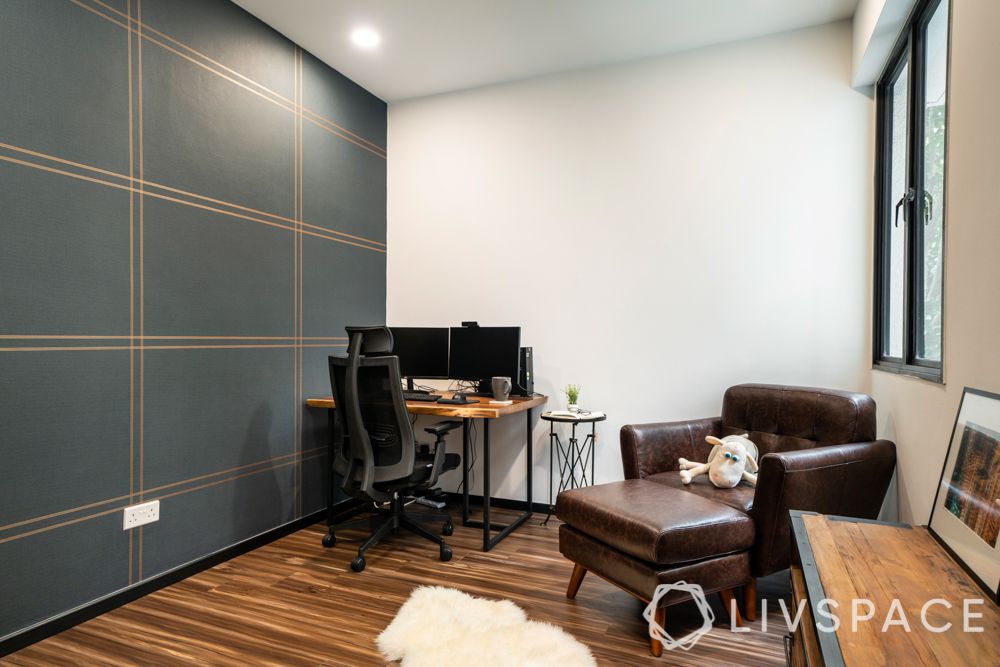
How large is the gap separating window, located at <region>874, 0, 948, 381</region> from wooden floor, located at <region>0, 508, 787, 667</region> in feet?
4.47

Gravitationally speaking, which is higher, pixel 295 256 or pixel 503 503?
pixel 295 256

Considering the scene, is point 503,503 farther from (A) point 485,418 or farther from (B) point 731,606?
(B) point 731,606

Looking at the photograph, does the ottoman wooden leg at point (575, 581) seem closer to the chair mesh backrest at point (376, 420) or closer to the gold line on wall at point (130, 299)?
the chair mesh backrest at point (376, 420)

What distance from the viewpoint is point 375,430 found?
3.13 meters

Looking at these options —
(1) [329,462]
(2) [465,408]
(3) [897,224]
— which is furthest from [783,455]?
(1) [329,462]

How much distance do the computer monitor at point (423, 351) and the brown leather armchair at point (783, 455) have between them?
4.87 ft

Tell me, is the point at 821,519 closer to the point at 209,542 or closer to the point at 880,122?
the point at 880,122

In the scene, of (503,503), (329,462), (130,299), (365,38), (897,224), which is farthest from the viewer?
(503,503)

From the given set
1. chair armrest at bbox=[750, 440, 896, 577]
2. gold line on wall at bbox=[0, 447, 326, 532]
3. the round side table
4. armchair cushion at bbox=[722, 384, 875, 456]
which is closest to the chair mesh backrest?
gold line on wall at bbox=[0, 447, 326, 532]

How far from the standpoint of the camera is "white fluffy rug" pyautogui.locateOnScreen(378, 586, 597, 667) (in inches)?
83.9

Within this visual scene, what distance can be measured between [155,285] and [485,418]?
1802 mm

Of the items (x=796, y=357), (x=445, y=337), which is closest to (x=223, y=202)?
(x=445, y=337)

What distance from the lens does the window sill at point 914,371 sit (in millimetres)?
2131

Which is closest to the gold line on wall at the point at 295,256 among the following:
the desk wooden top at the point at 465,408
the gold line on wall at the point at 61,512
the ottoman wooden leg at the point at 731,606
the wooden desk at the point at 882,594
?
the desk wooden top at the point at 465,408
